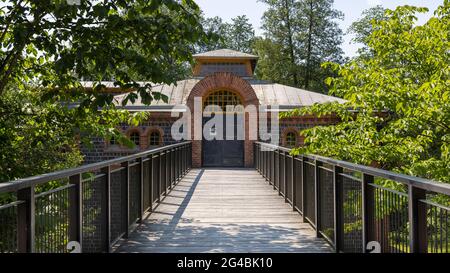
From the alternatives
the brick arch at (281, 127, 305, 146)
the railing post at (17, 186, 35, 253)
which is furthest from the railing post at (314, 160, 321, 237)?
the brick arch at (281, 127, 305, 146)

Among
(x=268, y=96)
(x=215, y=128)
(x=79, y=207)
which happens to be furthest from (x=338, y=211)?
Result: (x=268, y=96)

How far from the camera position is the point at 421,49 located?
1167cm

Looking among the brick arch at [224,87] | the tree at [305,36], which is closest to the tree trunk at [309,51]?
the tree at [305,36]

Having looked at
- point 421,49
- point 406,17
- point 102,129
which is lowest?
point 102,129

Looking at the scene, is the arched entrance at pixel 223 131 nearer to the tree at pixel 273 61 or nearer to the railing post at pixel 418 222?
the railing post at pixel 418 222

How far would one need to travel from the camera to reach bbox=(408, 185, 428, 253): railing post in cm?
317

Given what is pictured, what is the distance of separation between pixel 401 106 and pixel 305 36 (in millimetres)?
35096

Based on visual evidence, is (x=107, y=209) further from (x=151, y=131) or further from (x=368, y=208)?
(x=151, y=131)

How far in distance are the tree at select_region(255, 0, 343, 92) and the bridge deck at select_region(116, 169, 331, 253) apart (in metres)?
32.1

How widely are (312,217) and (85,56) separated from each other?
3881 millimetres

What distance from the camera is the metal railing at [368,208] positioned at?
3.17 meters
